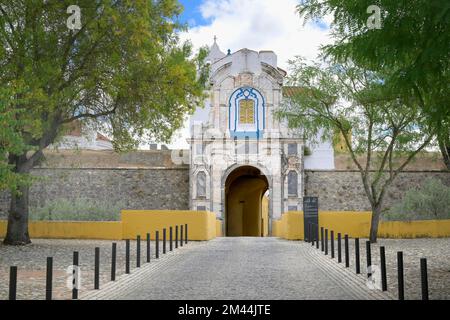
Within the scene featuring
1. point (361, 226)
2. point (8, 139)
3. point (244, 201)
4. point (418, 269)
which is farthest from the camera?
point (244, 201)

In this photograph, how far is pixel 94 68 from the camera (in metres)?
19.0

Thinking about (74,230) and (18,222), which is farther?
(74,230)

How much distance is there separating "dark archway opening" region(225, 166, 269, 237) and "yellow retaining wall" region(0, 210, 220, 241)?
12700 millimetres

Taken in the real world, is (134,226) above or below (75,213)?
below

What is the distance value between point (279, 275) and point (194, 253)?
6.24m

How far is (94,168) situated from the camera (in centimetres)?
3744

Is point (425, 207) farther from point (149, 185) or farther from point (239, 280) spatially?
point (239, 280)

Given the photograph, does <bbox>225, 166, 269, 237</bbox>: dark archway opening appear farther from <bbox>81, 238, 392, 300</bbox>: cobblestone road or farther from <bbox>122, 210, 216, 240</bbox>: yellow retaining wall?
<bbox>81, 238, 392, 300</bbox>: cobblestone road

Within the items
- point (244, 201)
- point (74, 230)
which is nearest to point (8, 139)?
point (74, 230)

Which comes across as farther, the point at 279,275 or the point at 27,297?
the point at 279,275

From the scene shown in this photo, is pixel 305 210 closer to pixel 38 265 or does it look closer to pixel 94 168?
pixel 38 265

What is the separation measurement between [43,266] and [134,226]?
11.1m

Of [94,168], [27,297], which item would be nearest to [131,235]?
[94,168]
